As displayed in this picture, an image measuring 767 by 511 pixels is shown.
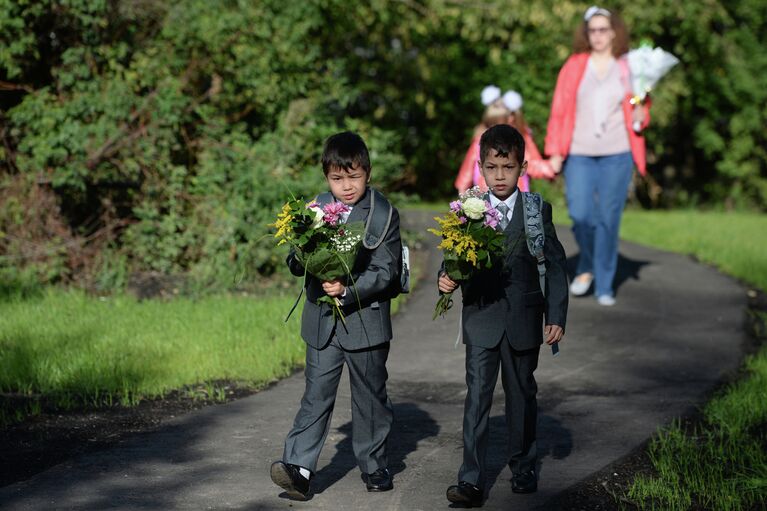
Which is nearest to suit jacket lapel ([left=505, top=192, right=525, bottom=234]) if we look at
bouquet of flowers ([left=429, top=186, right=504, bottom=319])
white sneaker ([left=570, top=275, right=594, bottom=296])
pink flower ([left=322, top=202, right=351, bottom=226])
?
bouquet of flowers ([left=429, top=186, right=504, bottom=319])

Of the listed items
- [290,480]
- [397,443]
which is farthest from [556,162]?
[290,480]

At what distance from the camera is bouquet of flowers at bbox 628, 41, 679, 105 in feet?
32.7

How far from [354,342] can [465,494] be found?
808mm

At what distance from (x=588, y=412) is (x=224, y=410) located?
6.85 feet

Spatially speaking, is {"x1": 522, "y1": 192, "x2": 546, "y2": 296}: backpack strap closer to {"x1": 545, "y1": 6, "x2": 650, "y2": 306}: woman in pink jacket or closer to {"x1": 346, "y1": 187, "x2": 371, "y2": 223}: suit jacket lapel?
{"x1": 346, "y1": 187, "x2": 371, "y2": 223}: suit jacket lapel

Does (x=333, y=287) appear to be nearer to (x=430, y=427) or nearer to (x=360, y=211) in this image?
(x=360, y=211)

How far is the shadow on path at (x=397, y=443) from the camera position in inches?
221

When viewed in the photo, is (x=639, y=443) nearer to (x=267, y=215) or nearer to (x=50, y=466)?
(x=50, y=466)

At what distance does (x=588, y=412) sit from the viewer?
6891mm

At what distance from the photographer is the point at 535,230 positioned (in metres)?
5.26

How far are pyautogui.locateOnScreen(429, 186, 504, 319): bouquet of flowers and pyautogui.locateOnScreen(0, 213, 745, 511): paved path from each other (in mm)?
1057

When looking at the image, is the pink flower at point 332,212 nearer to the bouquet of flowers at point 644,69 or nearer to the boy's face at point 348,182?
the boy's face at point 348,182

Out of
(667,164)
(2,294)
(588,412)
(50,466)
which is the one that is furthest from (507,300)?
(667,164)

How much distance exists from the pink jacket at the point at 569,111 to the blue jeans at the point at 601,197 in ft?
0.37
